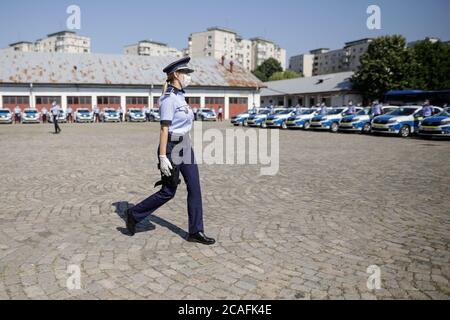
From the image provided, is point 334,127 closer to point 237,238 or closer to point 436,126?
point 436,126

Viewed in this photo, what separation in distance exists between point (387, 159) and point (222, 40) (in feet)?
374

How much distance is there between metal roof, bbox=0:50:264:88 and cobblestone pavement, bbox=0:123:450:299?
38174mm

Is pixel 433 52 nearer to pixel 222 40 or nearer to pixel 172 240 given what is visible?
pixel 172 240

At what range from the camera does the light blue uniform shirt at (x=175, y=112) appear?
4.06m

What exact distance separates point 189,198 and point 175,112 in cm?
97

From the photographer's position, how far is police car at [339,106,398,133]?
904 inches

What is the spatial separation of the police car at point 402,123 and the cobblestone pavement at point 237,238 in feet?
40.1

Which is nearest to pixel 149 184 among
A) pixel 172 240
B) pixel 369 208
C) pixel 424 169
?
pixel 172 240

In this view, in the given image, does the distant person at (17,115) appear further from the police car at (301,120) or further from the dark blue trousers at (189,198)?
the dark blue trousers at (189,198)

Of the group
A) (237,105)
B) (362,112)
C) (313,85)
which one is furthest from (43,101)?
(313,85)

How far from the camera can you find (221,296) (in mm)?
3182

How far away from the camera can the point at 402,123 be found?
2022 cm

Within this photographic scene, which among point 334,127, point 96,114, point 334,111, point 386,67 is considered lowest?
point 334,127

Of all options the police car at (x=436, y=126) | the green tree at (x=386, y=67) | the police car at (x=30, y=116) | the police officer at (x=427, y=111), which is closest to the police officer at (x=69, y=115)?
the police car at (x=30, y=116)
